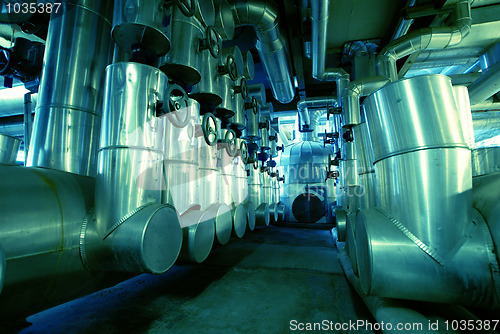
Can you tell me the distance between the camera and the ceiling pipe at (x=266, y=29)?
2.83 metres

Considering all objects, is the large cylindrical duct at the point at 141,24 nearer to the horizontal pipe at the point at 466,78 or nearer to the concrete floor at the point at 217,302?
the concrete floor at the point at 217,302

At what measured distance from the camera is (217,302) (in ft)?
5.34

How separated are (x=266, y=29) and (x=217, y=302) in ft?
10.6

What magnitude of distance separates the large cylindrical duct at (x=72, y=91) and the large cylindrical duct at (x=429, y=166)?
6.59ft

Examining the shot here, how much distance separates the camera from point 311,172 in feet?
23.0

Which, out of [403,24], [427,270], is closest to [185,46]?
[427,270]

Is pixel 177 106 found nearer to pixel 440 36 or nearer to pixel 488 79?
pixel 440 36

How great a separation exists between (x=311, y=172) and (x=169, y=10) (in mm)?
6116

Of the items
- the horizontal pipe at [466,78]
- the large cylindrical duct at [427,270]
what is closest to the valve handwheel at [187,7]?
the large cylindrical duct at [427,270]

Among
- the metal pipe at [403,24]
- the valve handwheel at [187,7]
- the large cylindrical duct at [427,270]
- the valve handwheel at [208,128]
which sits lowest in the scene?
the large cylindrical duct at [427,270]

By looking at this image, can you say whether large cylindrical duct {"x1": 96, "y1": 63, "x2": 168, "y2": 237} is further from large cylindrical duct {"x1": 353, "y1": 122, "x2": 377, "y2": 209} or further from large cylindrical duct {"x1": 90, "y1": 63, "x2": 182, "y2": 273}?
large cylindrical duct {"x1": 353, "y1": 122, "x2": 377, "y2": 209}

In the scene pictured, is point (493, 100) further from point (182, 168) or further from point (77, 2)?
point (77, 2)

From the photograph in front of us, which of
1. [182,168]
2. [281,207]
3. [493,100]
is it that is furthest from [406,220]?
[493,100]

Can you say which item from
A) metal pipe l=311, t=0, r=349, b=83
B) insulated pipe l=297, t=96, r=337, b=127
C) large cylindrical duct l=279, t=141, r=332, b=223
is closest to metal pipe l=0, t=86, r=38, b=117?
metal pipe l=311, t=0, r=349, b=83
